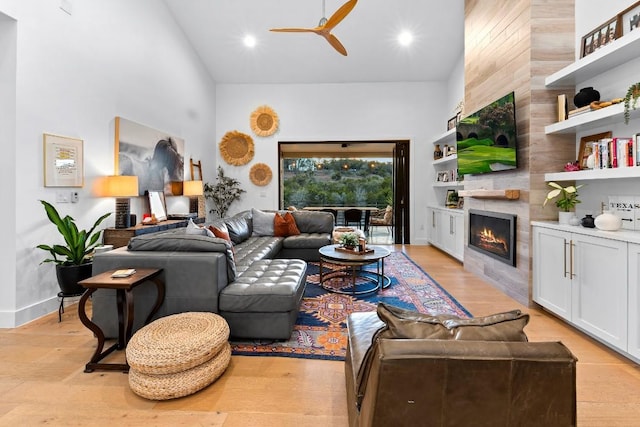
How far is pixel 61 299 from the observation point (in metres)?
3.23

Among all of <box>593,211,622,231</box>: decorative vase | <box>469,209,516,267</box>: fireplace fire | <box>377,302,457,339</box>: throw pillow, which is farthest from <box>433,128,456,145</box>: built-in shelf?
<box>377,302,457,339</box>: throw pillow

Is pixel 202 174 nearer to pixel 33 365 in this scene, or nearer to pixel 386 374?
→ pixel 33 365

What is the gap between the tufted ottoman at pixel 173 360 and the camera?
72.7 inches

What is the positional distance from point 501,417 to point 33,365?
9.21 ft

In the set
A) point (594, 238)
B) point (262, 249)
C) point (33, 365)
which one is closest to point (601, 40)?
point (594, 238)

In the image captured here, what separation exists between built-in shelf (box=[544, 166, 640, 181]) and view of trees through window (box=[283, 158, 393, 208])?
22.4 feet

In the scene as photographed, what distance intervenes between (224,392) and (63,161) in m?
2.96

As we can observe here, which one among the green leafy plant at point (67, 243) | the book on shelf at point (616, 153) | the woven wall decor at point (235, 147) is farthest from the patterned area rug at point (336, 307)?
the woven wall decor at point (235, 147)

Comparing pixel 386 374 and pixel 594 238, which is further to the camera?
pixel 594 238

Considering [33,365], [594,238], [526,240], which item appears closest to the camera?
[33,365]

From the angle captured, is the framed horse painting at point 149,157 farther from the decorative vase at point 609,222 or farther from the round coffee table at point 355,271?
the decorative vase at point 609,222

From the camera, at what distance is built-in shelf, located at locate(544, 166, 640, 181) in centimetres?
239

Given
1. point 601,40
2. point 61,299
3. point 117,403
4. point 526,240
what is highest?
point 601,40

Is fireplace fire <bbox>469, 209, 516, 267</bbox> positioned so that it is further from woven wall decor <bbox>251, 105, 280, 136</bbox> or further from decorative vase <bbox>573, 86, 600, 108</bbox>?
woven wall decor <bbox>251, 105, 280, 136</bbox>
